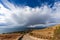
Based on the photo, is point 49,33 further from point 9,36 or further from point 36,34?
point 9,36

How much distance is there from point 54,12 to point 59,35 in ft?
1.64

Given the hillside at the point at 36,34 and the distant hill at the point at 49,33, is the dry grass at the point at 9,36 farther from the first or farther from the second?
the distant hill at the point at 49,33

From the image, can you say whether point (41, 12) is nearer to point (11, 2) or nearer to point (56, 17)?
point (56, 17)

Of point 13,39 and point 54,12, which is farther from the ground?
point 54,12

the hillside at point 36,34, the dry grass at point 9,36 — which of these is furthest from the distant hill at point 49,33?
the dry grass at point 9,36

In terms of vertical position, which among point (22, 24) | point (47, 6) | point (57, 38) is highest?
point (47, 6)

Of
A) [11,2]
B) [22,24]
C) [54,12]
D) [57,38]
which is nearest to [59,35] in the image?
[57,38]

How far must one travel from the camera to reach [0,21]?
5.30 meters

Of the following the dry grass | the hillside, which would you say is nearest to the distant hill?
the hillside

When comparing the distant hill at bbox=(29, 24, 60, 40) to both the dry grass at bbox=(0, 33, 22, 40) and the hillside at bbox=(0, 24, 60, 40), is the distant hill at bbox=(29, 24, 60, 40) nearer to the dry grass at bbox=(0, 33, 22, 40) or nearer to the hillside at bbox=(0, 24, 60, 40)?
the hillside at bbox=(0, 24, 60, 40)

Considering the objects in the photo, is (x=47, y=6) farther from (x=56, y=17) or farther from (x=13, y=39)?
(x=13, y=39)

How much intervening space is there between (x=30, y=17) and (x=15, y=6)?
0.40 meters

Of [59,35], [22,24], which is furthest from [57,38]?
[22,24]

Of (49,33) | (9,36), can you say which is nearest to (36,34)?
(49,33)
